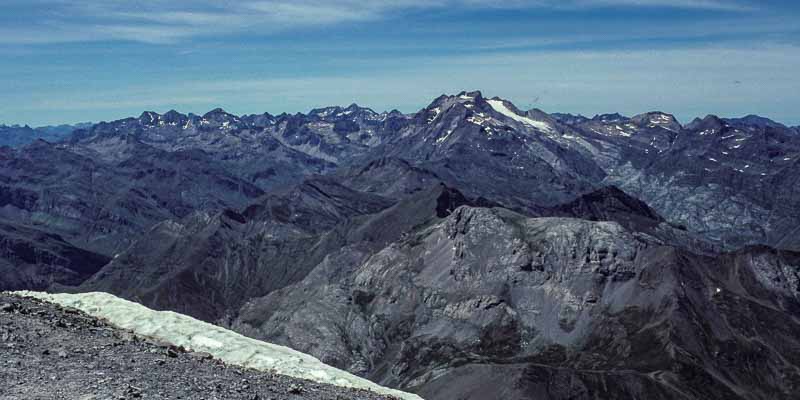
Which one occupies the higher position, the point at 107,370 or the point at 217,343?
the point at 107,370

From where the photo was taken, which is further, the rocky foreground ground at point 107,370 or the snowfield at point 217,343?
the snowfield at point 217,343

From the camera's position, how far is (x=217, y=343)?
168ft

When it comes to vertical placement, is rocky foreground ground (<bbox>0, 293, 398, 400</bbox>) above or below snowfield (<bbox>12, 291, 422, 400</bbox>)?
above

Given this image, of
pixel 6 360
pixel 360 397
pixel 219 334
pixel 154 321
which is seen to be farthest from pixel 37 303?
pixel 360 397

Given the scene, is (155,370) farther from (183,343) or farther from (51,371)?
(183,343)

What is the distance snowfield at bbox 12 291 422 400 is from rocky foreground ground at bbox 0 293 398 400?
3976 millimetres

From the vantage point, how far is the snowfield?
4838cm

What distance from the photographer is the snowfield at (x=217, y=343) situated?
48.4 meters

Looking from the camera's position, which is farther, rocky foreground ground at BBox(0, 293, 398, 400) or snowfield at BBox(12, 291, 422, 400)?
snowfield at BBox(12, 291, 422, 400)

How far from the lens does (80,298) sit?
58531mm

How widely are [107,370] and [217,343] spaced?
1491cm

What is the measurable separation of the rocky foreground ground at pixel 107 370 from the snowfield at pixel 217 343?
398 centimetres

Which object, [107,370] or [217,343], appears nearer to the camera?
[107,370]

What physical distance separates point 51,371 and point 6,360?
2.39 meters
